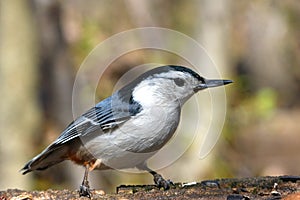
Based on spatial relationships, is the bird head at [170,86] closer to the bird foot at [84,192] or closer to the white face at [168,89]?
the white face at [168,89]

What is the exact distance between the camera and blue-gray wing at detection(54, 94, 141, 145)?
5.58 m

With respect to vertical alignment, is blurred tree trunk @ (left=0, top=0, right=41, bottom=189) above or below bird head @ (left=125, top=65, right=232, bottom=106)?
above

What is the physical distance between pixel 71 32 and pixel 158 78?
24.8ft

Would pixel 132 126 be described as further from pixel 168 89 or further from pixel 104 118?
pixel 168 89

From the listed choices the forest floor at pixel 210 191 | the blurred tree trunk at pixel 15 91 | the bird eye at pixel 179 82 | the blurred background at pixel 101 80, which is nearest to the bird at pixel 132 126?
the bird eye at pixel 179 82

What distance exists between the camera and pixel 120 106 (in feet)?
18.7

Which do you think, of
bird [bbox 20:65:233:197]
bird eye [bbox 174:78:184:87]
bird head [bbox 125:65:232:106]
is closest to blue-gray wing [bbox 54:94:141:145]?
bird [bbox 20:65:233:197]

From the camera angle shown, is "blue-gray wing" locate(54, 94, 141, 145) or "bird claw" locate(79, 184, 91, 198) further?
"blue-gray wing" locate(54, 94, 141, 145)

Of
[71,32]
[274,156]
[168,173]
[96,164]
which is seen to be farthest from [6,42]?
[274,156]

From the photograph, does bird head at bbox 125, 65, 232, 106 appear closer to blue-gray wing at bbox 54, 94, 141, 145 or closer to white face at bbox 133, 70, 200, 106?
white face at bbox 133, 70, 200, 106

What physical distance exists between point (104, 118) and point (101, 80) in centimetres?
567

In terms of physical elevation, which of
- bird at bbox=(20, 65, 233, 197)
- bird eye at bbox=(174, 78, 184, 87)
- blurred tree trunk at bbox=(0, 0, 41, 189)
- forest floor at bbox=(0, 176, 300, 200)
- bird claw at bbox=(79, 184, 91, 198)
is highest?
blurred tree trunk at bbox=(0, 0, 41, 189)

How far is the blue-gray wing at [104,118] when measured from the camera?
5.58 metres

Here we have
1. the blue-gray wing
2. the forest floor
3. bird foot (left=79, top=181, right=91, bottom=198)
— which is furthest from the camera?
the blue-gray wing
